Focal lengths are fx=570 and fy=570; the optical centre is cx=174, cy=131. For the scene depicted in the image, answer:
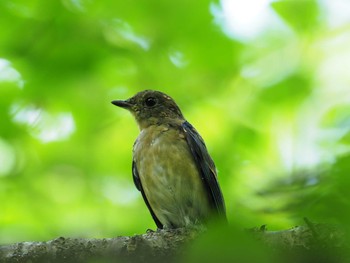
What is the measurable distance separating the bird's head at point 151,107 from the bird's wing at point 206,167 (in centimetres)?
63

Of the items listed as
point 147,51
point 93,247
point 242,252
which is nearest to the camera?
point 242,252

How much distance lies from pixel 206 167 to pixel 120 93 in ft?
5.20

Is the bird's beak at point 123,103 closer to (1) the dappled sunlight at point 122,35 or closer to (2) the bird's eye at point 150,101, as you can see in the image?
(2) the bird's eye at point 150,101

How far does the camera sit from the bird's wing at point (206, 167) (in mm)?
5359

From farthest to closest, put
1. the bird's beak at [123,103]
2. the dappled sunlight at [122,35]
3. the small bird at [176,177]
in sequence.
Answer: the bird's beak at [123,103], the dappled sunlight at [122,35], the small bird at [176,177]

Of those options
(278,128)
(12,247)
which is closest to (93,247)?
(12,247)

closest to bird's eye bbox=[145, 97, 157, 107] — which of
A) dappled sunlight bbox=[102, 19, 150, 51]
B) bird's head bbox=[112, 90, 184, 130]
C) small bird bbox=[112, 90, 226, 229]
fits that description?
bird's head bbox=[112, 90, 184, 130]

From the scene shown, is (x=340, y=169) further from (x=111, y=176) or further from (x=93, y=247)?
(x=111, y=176)

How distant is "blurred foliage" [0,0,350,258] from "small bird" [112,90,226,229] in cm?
22

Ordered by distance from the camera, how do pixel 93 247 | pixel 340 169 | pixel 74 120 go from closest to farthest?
1. pixel 340 169
2. pixel 93 247
3. pixel 74 120

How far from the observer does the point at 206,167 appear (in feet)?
18.1

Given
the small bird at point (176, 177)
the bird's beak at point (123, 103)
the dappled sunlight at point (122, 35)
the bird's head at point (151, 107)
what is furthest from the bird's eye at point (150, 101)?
the dappled sunlight at point (122, 35)

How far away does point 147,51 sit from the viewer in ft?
19.3

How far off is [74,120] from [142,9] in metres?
1.54
